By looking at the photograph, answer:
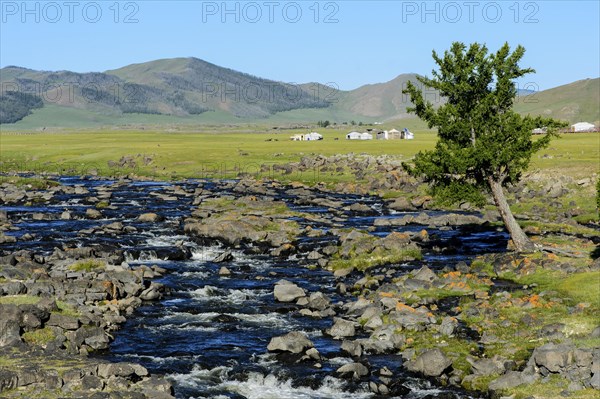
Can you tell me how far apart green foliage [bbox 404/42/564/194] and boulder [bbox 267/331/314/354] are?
22476mm

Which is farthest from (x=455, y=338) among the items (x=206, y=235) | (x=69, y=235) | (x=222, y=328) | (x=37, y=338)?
(x=69, y=235)

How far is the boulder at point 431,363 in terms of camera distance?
Answer: 105 feet

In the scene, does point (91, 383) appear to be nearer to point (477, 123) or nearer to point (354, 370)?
point (354, 370)

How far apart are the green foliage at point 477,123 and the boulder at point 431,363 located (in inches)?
890

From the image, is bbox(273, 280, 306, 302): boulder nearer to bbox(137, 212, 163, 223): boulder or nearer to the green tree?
the green tree

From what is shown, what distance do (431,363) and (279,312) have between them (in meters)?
12.6

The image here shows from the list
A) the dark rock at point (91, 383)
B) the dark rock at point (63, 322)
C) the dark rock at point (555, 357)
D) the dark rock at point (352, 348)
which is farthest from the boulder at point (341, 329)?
the dark rock at point (63, 322)

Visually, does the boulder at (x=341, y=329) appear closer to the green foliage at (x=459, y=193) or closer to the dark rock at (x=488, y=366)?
the dark rock at (x=488, y=366)

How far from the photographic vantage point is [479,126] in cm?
5384

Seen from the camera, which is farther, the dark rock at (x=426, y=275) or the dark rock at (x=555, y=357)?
the dark rock at (x=426, y=275)

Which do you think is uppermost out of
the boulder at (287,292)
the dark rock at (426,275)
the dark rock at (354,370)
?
the dark rock at (426,275)

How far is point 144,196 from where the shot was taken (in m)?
100

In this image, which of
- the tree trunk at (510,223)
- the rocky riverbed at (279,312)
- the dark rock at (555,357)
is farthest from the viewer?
the tree trunk at (510,223)

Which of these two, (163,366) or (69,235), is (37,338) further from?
(69,235)
